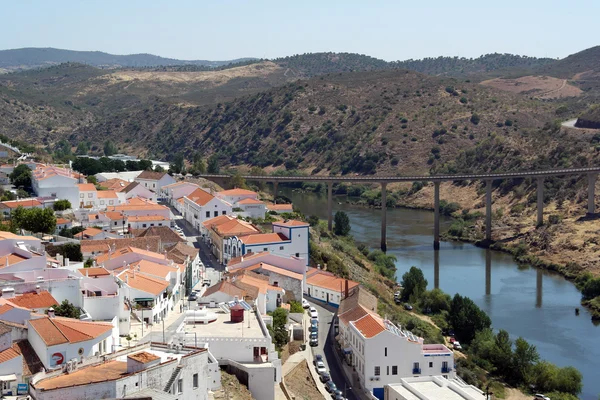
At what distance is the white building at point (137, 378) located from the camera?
1609 centimetres

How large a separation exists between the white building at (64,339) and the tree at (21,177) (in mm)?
30787

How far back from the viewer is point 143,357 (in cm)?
1709

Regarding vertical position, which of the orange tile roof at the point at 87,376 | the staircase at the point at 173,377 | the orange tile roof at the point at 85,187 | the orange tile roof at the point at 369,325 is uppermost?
the orange tile roof at the point at 85,187

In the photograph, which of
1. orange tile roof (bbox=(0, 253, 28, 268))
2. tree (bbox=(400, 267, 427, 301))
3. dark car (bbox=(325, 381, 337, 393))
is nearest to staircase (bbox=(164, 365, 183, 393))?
dark car (bbox=(325, 381, 337, 393))

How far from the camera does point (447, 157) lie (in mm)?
99000

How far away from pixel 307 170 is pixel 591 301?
6028 cm

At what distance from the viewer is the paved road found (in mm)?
29270

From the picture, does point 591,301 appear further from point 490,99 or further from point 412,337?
point 490,99

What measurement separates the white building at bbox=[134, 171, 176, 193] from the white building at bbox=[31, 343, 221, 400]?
40214 mm

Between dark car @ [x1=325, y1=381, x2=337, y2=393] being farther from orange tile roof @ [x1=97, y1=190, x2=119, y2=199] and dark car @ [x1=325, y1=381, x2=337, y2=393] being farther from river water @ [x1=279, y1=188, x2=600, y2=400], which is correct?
orange tile roof @ [x1=97, y1=190, x2=119, y2=199]

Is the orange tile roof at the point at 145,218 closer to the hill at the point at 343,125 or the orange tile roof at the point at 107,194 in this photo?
the orange tile roof at the point at 107,194

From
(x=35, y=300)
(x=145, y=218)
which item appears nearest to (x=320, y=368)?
(x=35, y=300)

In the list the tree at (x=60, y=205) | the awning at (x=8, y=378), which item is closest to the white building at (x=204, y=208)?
the tree at (x=60, y=205)

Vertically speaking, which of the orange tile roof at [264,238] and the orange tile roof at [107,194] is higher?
the orange tile roof at [107,194]
